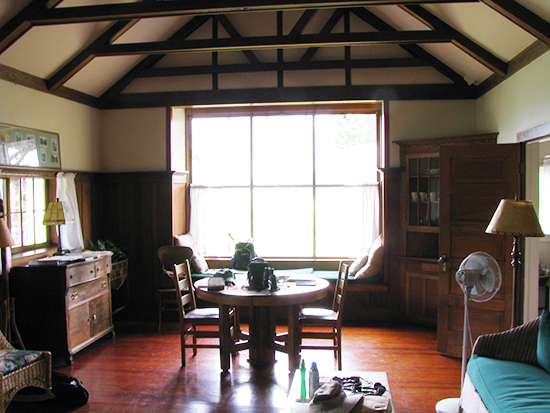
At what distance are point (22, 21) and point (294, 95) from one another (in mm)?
3284

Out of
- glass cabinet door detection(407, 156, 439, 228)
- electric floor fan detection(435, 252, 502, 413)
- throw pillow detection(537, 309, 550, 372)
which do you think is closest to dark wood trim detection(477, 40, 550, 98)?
glass cabinet door detection(407, 156, 439, 228)

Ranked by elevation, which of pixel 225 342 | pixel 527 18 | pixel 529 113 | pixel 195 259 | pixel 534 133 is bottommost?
pixel 225 342

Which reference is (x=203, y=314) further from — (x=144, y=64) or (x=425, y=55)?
(x=425, y=55)

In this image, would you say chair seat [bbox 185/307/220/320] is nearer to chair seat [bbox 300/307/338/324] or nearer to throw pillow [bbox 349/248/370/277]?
chair seat [bbox 300/307/338/324]

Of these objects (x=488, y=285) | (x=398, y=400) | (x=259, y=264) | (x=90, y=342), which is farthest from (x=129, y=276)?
(x=488, y=285)

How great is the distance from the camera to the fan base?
3453 millimetres

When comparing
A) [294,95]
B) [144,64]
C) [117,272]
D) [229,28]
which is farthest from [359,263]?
[144,64]

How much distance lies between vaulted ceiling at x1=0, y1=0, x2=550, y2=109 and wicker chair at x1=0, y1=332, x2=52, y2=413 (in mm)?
2862

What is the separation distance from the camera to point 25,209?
501 cm

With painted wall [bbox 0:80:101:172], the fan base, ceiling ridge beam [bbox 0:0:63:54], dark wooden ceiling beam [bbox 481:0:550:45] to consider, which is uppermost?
ceiling ridge beam [bbox 0:0:63:54]

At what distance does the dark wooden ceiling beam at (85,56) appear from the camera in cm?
522

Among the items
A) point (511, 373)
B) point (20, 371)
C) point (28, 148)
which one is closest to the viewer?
point (511, 373)

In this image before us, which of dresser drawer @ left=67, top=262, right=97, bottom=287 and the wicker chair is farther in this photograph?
dresser drawer @ left=67, top=262, right=97, bottom=287

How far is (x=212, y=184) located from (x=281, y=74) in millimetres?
1964
